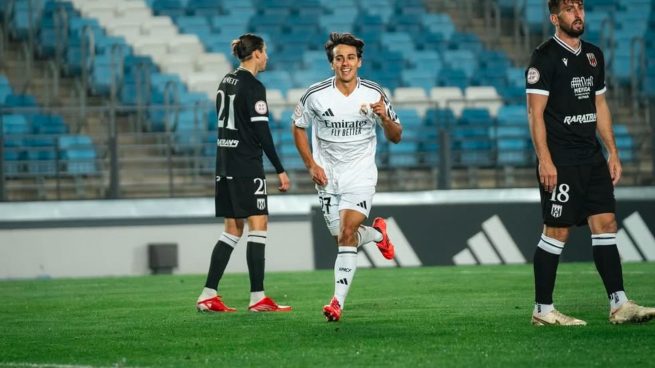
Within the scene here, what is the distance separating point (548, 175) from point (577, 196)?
27 centimetres

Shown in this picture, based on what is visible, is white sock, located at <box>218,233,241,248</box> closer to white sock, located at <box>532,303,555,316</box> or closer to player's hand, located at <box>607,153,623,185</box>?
white sock, located at <box>532,303,555,316</box>

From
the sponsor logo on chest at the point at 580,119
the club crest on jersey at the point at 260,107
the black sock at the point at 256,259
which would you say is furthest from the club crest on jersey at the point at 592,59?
the black sock at the point at 256,259

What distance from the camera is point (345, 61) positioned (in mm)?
9188

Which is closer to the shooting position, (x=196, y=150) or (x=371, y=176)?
(x=371, y=176)

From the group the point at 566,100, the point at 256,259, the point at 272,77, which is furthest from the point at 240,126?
the point at 272,77

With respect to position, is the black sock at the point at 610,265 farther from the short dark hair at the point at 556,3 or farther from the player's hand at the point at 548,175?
the short dark hair at the point at 556,3

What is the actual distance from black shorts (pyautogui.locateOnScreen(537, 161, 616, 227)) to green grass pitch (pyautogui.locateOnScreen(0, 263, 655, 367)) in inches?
27.7

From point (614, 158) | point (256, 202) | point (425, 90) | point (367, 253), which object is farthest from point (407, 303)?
point (425, 90)

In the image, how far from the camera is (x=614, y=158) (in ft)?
28.0

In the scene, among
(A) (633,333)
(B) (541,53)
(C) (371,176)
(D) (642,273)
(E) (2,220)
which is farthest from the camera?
(E) (2,220)

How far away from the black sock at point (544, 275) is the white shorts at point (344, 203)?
139cm

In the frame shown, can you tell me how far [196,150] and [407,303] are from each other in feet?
26.4

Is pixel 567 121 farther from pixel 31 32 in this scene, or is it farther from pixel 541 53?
pixel 31 32

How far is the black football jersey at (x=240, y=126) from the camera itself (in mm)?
10125
